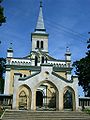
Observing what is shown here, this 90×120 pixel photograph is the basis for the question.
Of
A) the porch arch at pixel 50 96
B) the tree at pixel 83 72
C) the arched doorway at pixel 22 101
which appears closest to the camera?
the porch arch at pixel 50 96

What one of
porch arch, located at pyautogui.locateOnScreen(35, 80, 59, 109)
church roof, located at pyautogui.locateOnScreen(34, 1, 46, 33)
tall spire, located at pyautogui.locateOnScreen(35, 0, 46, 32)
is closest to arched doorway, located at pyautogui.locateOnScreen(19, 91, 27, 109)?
porch arch, located at pyautogui.locateOnScreen(35, 80, 59, 109)

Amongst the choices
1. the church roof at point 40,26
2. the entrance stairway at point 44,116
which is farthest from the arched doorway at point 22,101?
the church roof at point 40,26

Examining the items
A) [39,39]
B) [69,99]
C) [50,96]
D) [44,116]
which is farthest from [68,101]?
[39,39]

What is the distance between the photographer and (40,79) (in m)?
25.5

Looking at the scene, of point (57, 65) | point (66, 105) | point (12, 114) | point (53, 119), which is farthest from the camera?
point (57, 65)

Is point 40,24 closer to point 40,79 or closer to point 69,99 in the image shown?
point 69,99

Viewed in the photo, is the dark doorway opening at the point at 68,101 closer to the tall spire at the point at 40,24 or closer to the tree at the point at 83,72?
the tree at the point at 83,72

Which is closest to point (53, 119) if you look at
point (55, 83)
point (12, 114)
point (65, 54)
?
point (12, 114)

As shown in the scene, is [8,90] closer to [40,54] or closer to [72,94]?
[40,54]

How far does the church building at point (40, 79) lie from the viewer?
82.0 ft

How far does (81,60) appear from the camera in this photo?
40.7 meters

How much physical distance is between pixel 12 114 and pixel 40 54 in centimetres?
2448

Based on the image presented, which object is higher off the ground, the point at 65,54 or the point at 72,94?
the point at 65,54

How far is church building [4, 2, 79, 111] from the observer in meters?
25.0
